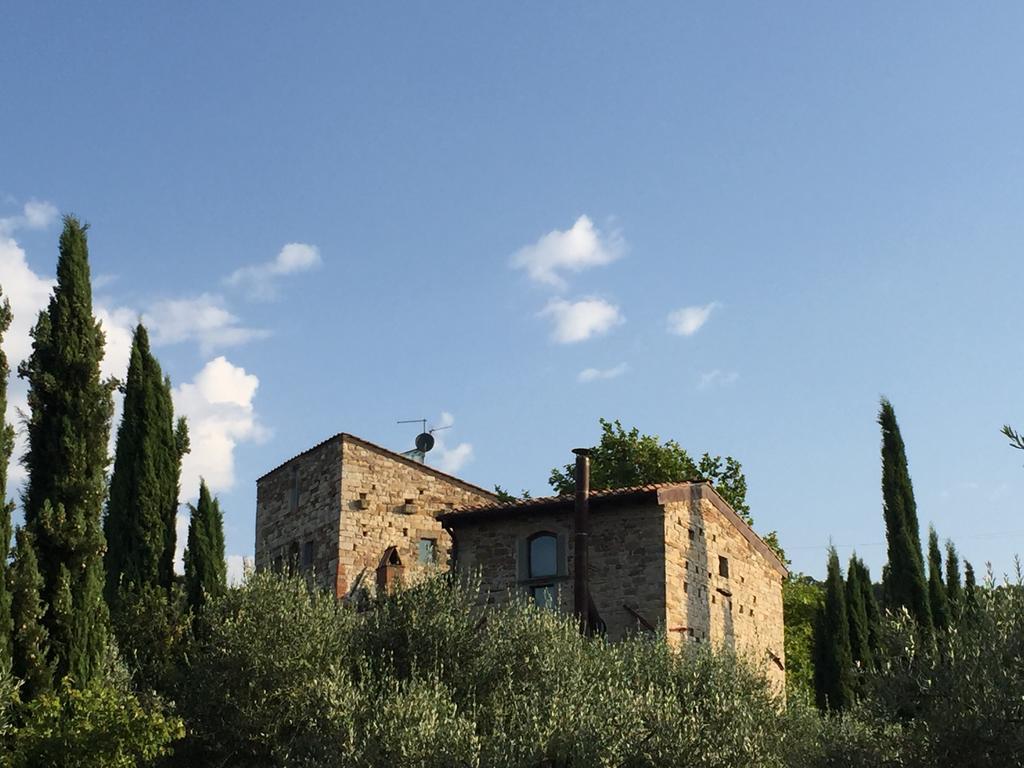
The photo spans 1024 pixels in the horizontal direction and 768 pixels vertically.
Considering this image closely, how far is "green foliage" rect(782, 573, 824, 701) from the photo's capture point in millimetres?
44531

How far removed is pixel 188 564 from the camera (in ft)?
81.3

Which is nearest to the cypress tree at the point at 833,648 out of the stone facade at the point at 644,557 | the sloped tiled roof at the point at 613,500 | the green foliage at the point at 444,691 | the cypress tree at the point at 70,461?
the stone facade at the point at 644,557

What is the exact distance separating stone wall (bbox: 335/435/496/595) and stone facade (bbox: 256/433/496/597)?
3 cm

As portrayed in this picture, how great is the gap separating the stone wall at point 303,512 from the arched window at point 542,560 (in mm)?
7826

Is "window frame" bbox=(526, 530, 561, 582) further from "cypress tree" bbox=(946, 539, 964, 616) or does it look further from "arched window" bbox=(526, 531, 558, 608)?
"cypress tree" bbox=(946, 539, 964, 616)

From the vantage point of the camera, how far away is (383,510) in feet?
121

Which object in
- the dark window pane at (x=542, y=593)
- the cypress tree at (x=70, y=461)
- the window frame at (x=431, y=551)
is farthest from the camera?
the window frame at (x=431, y=551)

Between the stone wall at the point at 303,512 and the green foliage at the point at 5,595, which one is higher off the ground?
the stone wall at the point at 303,512

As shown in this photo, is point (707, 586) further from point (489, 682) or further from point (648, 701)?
point (648, 701)

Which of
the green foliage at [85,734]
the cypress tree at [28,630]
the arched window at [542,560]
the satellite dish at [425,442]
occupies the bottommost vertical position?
the green foliage at [85,734]

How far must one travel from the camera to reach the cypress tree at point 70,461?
750 inches

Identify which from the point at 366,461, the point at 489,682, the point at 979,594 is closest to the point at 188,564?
the point at 489,682

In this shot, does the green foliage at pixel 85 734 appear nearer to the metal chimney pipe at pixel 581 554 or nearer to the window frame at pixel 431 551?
the metal chimney pipe at pixel 581 554

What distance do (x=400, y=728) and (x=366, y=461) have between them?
19.7m
